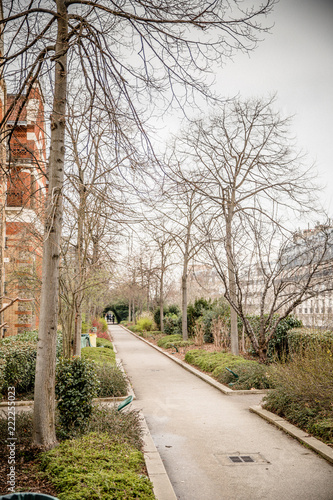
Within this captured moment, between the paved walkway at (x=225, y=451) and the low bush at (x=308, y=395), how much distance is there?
451 millimetres

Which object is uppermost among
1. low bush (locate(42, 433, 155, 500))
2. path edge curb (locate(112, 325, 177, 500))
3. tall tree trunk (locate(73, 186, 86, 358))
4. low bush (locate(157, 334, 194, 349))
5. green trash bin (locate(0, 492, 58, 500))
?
tall tree trunk (locate(73, 186, 86, 358))

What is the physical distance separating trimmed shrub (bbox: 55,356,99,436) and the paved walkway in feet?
4.61

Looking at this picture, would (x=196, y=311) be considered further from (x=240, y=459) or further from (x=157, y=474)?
(x=157, y=474)

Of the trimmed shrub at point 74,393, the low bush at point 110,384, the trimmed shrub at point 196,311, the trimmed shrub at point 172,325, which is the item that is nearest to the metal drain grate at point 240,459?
the trimmed shrub at point 74,393

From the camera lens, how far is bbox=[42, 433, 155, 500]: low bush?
12.6ft

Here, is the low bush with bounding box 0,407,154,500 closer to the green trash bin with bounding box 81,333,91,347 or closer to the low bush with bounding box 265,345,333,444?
the low bush with bounding box 265,345,333,444

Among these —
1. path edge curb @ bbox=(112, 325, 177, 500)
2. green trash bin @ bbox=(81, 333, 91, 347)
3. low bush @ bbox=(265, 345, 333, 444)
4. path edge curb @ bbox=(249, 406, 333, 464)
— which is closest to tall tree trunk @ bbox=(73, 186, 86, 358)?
path edge curb @ bbox=(112, 325, 177, 500)

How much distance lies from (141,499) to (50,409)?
188cm

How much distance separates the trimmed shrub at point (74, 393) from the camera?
18.8 feet

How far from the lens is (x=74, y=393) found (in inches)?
227

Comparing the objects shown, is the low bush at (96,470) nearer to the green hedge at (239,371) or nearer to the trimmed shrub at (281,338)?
the green hedge at (239,371)

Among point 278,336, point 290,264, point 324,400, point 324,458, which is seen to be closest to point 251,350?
point 278,336

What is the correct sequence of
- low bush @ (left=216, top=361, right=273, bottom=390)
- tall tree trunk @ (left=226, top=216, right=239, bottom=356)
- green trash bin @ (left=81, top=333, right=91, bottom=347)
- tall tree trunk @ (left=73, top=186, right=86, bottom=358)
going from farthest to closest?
green trash bin @ (left=81, top=333, right=91, bottom=347) → tall tree trunk @ (left=226, top=216, right=239, bottom=356) → low bush @ (left=216, top=361, right=273, bottom=390) → tall tree trunk @ (left=73, top=186, right=86, bottom=358)

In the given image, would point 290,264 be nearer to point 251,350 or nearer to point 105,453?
point 251,350
